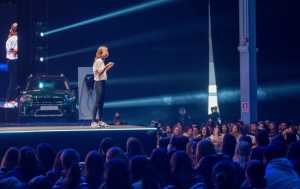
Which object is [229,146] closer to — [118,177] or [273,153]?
[273,153]

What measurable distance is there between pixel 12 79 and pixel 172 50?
20.6 feet

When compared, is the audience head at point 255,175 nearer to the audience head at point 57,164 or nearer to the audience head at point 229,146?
the audience head at point 57,164

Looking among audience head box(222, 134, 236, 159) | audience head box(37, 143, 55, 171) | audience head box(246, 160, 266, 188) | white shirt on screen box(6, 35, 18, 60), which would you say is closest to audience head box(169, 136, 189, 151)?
audience head box(222, 134, 236, 159)

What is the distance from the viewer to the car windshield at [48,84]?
16.5m

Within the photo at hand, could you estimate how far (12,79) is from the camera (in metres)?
19.4

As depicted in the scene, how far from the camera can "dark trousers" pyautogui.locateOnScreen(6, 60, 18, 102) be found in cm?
1865

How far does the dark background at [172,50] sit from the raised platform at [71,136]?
670 centimetres

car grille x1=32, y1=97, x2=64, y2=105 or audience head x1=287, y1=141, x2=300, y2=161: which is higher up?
car grille x1=32, y1=97, x2=64, y2=105

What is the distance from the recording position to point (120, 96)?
2227 cm

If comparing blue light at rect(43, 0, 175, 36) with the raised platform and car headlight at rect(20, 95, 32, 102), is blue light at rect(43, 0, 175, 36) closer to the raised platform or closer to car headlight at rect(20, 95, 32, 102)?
car headlight at rect(20, 95, 32, 102)

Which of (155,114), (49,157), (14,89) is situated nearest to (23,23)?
(14,89)

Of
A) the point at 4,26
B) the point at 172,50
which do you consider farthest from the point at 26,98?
the point at 172,50

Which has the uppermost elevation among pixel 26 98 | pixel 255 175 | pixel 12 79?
pixel 12 79

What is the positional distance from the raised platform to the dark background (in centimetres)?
670
